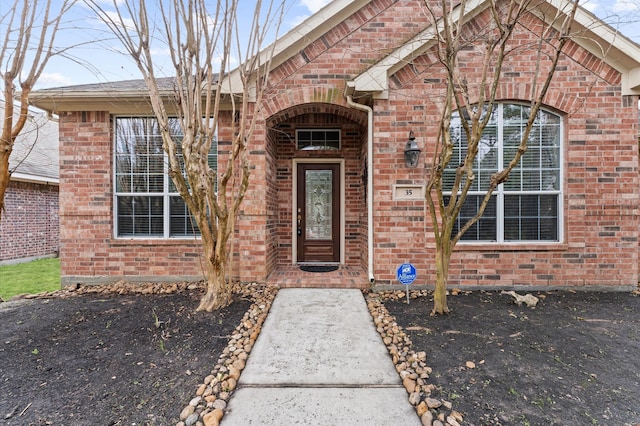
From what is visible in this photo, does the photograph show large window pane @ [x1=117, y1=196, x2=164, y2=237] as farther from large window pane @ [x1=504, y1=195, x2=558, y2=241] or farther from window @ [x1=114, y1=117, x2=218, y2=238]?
large window pane @ [x1=504, y1=195, x2=558, y2=241]

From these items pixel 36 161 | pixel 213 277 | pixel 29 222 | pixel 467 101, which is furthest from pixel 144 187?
pixel 36 161

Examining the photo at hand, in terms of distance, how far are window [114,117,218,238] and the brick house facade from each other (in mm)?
53

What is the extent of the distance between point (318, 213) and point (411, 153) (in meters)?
2.34

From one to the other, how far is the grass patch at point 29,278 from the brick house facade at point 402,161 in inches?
40.8

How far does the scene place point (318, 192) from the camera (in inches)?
233

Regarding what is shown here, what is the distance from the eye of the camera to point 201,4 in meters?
3.14

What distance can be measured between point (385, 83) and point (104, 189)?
4.87 m

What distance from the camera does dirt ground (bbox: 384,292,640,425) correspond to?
1.90 metres

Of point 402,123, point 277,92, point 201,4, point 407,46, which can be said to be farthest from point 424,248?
point 201,4

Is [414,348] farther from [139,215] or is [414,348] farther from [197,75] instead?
[139,215]

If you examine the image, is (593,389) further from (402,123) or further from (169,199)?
(169,199)

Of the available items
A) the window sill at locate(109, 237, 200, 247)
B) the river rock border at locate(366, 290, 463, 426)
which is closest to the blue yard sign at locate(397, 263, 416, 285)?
the river rock border at locate(366, 290, 463, 426)

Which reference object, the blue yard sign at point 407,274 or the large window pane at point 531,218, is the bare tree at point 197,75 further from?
the large window pane at point 531,218

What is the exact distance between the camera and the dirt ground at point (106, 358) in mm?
1906
